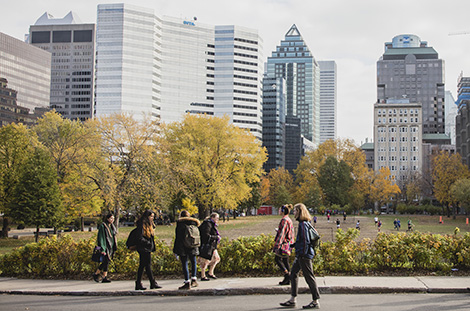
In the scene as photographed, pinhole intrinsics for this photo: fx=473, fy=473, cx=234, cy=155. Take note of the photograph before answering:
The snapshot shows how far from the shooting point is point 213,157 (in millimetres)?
59906

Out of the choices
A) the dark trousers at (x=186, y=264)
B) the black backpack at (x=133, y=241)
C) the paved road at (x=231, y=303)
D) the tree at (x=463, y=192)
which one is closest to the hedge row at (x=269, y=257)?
the dark trousers at (x=186, y=264)

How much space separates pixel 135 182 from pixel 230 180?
70.5 feet

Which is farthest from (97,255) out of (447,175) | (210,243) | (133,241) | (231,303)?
(447,175)

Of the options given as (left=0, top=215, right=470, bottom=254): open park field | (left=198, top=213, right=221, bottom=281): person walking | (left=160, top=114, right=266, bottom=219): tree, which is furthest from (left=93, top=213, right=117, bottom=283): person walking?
(left=160, top=114, right=266, bottom=219): tree

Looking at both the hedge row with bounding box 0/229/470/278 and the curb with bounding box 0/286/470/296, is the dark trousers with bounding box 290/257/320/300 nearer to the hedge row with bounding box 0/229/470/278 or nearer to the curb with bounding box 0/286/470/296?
the curb with bounding box 0/286/470/296

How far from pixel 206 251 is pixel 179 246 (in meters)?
0.97

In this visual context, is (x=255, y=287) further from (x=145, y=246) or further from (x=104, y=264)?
(x=104, y=264)

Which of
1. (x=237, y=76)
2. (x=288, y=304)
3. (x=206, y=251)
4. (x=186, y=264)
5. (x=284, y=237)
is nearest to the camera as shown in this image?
(x=288, y=304)

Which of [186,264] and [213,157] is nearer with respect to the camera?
[186,264]

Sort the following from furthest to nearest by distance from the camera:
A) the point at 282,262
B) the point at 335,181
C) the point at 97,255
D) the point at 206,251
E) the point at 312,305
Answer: the point at 335,181 → the point at 97,255 → the point at 282,262 → the point at 206,251 → the point at 312,305

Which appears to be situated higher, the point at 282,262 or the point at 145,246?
the point at 145,246

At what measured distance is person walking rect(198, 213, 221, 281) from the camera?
43.8ft

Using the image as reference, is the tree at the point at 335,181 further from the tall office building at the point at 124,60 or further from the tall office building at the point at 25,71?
the tall office building at the point at 25,71

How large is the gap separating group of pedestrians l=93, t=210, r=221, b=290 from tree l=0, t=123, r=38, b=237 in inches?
1115
